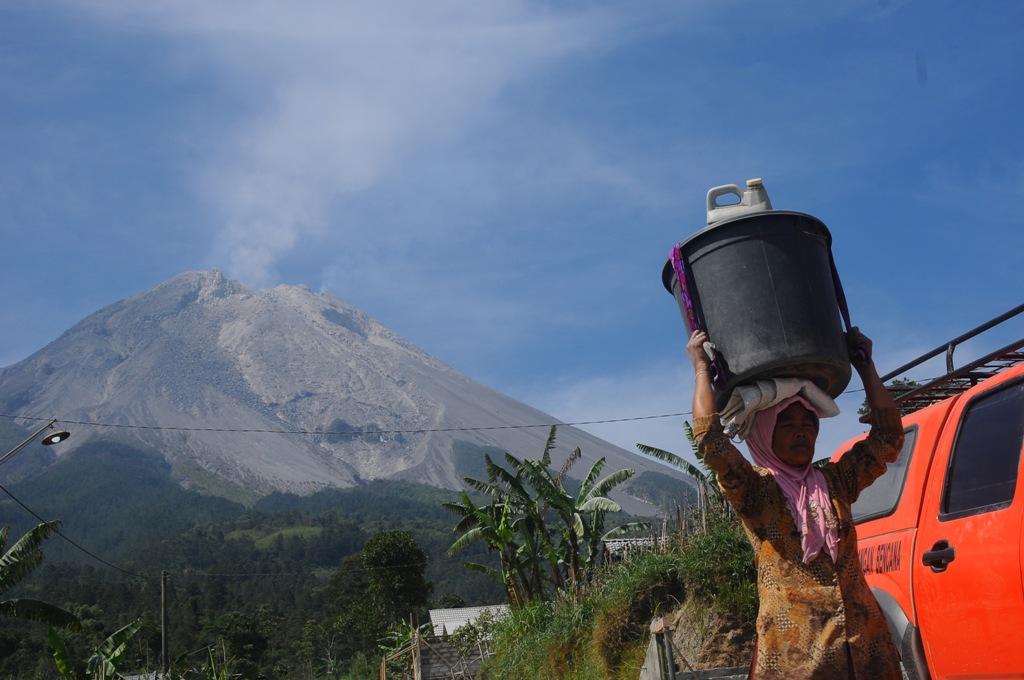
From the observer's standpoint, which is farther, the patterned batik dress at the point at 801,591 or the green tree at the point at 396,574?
the green tree at the point at 396,574

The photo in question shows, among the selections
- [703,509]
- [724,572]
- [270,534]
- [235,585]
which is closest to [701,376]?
[724,572]

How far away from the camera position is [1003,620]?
363 centimetres

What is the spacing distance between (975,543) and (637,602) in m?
7.92

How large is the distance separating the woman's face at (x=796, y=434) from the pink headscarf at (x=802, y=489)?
2 centimetres

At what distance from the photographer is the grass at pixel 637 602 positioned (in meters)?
10.3

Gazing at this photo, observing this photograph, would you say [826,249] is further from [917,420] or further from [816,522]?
[917,420]

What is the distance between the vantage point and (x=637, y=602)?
11.5 metres

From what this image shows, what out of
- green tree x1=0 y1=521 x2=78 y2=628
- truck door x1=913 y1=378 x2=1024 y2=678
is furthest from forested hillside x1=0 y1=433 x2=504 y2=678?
truck door x1=913 y1=378 x2=1024 y2=678

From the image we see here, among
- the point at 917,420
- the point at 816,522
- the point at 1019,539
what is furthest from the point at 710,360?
the point at 917,420

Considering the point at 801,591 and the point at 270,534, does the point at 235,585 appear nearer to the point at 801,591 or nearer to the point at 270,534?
the point at 270,534

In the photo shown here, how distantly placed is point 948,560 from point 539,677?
1059 cm

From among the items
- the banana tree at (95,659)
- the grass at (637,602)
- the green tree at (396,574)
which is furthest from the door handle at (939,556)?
the green tree at (396,574)

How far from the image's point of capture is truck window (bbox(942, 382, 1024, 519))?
388 cm

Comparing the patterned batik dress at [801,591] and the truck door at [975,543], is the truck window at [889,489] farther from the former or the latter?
the patterned batik dress at [801,591]
